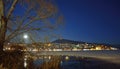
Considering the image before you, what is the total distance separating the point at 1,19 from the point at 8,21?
1.56ft

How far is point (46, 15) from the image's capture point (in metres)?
14.0

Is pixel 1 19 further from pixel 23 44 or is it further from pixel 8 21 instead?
pixel 23 44

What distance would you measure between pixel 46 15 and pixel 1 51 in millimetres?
3082

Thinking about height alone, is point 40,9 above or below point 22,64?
above

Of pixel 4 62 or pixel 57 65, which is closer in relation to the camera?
pixel 4 62

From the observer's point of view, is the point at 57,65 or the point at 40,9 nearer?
the point at 40,9

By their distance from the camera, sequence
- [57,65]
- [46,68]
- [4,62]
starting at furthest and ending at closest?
1. [57,65]
2. [46,68]
3. [4,62]

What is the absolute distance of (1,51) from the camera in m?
13.9

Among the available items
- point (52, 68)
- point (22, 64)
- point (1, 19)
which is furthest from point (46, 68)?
point (1, 19)

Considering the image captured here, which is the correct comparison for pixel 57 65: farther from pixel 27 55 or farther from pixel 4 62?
pixel 4 62

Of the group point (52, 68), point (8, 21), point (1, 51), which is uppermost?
point (8, 21)

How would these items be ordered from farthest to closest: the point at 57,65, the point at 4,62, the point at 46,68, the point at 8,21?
the point at 57,65 → the point at 46,68 → the point at 8,21 → the point at 4,62

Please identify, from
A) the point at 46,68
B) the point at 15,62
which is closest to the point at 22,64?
the point at 15,62

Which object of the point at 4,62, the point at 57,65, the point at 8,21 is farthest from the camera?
the point at 57,65
